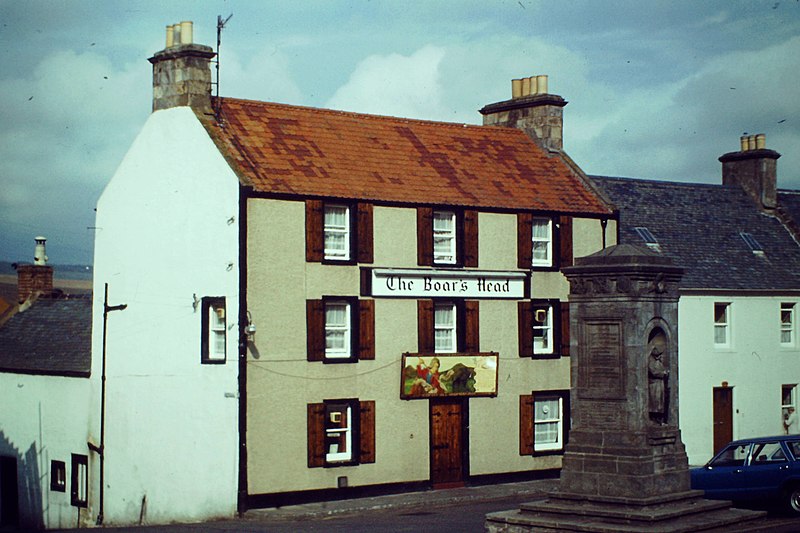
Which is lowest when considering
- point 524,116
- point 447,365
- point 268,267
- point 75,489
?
point 75,489

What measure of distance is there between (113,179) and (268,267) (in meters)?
6.95

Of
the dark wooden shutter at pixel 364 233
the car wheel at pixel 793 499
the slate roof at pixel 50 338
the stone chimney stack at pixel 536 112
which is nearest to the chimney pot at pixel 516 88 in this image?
the stone chimney stack at pixel 536 112

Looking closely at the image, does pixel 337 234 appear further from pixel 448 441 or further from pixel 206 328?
pixel 448 441

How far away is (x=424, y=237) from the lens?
1289 inches

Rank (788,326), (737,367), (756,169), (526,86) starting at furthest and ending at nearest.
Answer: (756,169) → (788,326) → (737,367) → (526,86)

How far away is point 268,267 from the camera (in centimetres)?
3011

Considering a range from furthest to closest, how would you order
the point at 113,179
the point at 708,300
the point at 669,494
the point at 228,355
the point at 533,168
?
the point at 708,300 < the point at 533,168 < the point at 113,179 < the point at 228,355 < the point at 669,494

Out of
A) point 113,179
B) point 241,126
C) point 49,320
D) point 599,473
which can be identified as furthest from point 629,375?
point 49,320

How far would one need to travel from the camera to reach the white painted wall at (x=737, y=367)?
3872 cm

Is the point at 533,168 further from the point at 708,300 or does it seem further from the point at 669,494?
the point at 669,494

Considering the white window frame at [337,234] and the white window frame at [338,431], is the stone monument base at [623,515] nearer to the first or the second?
the white window frame at [338,431]

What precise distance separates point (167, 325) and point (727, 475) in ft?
47.0

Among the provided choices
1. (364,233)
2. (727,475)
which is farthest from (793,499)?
(364,233)

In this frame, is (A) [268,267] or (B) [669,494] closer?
(B) [669,494]
